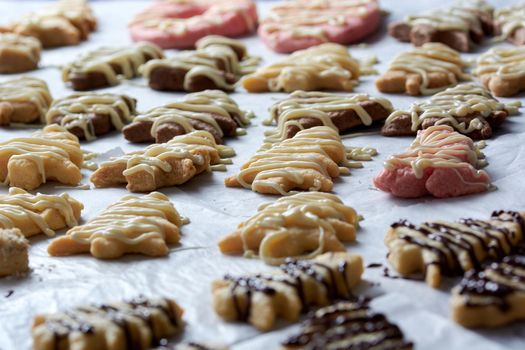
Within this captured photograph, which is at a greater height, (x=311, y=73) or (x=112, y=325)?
(x=112, y=325)

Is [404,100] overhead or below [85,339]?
below

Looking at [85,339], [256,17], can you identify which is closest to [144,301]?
[85,339]

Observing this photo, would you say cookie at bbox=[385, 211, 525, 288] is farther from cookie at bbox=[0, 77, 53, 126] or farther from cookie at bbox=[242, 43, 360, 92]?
cookie at bbox=[0, 77, 53, 126]

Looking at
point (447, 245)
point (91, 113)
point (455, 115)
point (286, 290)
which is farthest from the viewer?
point (91, 113)

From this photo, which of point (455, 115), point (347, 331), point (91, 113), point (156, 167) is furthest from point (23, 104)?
point (347, 331)

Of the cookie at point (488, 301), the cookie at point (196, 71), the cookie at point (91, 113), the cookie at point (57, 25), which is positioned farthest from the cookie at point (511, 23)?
the cookie at point (488, 301)

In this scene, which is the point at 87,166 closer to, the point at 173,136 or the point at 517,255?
the point at 173,136

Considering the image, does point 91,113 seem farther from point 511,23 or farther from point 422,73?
point 511,23
